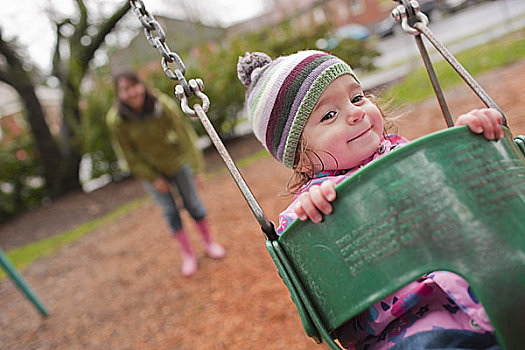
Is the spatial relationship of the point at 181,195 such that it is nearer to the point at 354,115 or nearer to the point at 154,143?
the point at 154,143

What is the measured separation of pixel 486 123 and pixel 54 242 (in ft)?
24.3

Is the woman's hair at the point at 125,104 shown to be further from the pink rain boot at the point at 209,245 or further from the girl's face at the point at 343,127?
the girl's face at the point at 343,127

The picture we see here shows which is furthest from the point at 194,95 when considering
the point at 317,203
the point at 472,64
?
the point at 472,64

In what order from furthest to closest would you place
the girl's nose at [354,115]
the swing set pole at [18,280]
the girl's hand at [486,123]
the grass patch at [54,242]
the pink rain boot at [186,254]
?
the grass patch at [54,242] → the pink rain boot at [186,254] → the swing set pole at [18,280] → the girl's nose at [354,115] → the girl's hand at [486,123]

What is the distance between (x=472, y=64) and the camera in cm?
824

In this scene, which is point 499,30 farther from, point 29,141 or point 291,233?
point 291,233

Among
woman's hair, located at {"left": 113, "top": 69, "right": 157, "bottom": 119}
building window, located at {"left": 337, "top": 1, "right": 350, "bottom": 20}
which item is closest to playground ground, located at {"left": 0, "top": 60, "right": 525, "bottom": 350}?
woman's hair, located at {"left": 113, "top": 69, "right": 157, "bottom": 119}

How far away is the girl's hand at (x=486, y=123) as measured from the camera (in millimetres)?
973

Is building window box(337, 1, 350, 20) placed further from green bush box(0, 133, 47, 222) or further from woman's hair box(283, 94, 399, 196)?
woman's hair box(283, 94, 399, 196)

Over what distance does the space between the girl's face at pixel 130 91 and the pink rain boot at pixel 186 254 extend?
1.20 metres

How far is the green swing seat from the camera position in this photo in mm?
875

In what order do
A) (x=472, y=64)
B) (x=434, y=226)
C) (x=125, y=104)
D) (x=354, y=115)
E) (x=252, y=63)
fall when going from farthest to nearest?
(x=472, y=64), (x=125, y=104), (x=252, y=63), (x=354, y=115), (x=434, y=226)

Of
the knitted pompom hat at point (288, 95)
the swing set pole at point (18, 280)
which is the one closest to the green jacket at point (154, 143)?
the swing set pole at point (18, 280)

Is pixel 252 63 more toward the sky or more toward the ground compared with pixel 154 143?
more toward the sky
